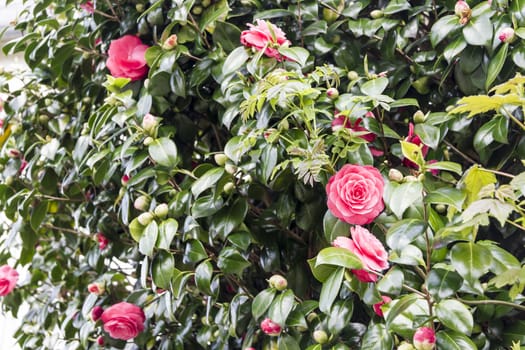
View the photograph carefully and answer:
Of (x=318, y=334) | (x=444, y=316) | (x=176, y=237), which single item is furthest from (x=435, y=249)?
(x=176, y=237)

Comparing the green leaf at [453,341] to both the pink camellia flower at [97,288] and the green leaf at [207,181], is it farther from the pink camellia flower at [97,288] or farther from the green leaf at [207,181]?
the pink camellia flower at [97,288]

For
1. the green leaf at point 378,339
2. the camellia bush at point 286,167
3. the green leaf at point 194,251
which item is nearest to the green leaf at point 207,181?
the camellia bush at point 286,167

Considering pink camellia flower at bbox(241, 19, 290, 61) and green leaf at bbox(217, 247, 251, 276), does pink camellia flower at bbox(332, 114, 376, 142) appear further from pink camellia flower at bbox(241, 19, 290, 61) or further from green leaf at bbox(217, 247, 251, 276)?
green leaf at bbox(217, 247, 251, 276)

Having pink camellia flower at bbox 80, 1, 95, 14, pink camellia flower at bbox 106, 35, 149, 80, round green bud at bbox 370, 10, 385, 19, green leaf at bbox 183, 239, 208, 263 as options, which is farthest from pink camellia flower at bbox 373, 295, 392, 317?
pink camellia flower at bbox 80, 1, 95, 14

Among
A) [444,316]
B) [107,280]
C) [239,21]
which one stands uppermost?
[239,21]

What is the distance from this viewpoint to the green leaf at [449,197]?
814 mm

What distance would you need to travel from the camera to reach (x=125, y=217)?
1.23 m

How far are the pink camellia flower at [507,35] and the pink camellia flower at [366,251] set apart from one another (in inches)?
15.6

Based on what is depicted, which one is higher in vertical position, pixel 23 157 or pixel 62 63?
pixel 62 63

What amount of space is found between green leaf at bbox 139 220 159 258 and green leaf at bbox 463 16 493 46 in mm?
580

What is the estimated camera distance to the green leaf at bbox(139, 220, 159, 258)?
1064 millimetres

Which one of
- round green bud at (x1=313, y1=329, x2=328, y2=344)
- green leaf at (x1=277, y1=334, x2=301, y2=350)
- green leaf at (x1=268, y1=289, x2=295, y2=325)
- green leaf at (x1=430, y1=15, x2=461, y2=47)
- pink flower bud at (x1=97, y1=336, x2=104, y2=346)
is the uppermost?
green leaf at (x1=430, y1=15, x2=461, y2=47)

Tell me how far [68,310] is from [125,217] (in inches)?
18.5

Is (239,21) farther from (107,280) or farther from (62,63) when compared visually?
(107,280)
